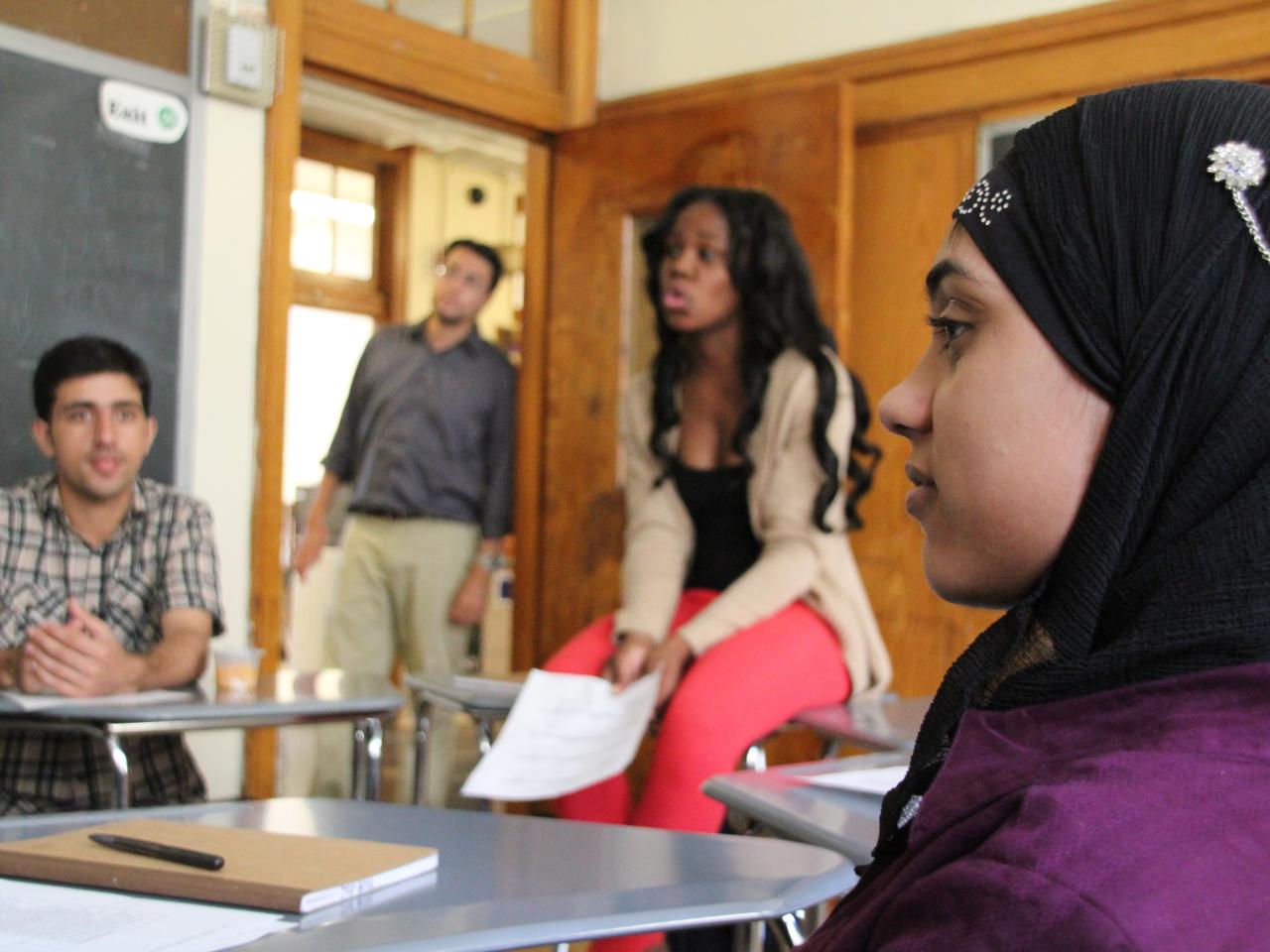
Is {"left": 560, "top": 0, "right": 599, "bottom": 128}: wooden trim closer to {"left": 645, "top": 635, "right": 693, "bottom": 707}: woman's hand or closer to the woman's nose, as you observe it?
{"left": 645, "top": 635, "right": 693, "bottom": 707}: woman's hand

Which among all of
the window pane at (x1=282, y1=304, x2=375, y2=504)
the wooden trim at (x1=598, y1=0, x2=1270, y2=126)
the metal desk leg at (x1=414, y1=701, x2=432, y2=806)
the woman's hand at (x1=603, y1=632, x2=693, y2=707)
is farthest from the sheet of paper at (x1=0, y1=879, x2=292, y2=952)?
the window pane at (x1=282, y1=304, x2=375, y2=504)

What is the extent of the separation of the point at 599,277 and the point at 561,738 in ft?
7.79

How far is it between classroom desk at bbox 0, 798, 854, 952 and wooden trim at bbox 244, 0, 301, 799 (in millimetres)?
2212

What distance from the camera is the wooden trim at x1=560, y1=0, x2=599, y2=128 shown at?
429 cm

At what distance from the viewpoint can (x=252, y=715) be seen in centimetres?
203

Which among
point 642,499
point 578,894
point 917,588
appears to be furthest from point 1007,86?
point 578,894

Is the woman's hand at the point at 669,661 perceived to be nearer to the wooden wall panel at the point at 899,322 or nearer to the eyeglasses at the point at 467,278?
the wooden wall panel at the point at 899,322

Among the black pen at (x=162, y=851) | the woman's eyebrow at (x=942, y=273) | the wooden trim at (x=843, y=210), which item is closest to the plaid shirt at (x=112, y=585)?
the black pen at (x=162, y=851)

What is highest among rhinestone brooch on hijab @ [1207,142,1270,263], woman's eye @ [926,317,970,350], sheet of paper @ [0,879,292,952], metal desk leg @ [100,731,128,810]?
rhinestone brooch on hijab @ [1207,142,1270,263]

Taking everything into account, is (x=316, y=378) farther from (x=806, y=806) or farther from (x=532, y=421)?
(x=806, y=806)

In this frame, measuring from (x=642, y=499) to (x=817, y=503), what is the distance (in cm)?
39

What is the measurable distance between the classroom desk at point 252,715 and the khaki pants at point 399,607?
5.16 ft

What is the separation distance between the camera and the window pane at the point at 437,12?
389 cm

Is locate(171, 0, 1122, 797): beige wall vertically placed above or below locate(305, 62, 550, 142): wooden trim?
below
